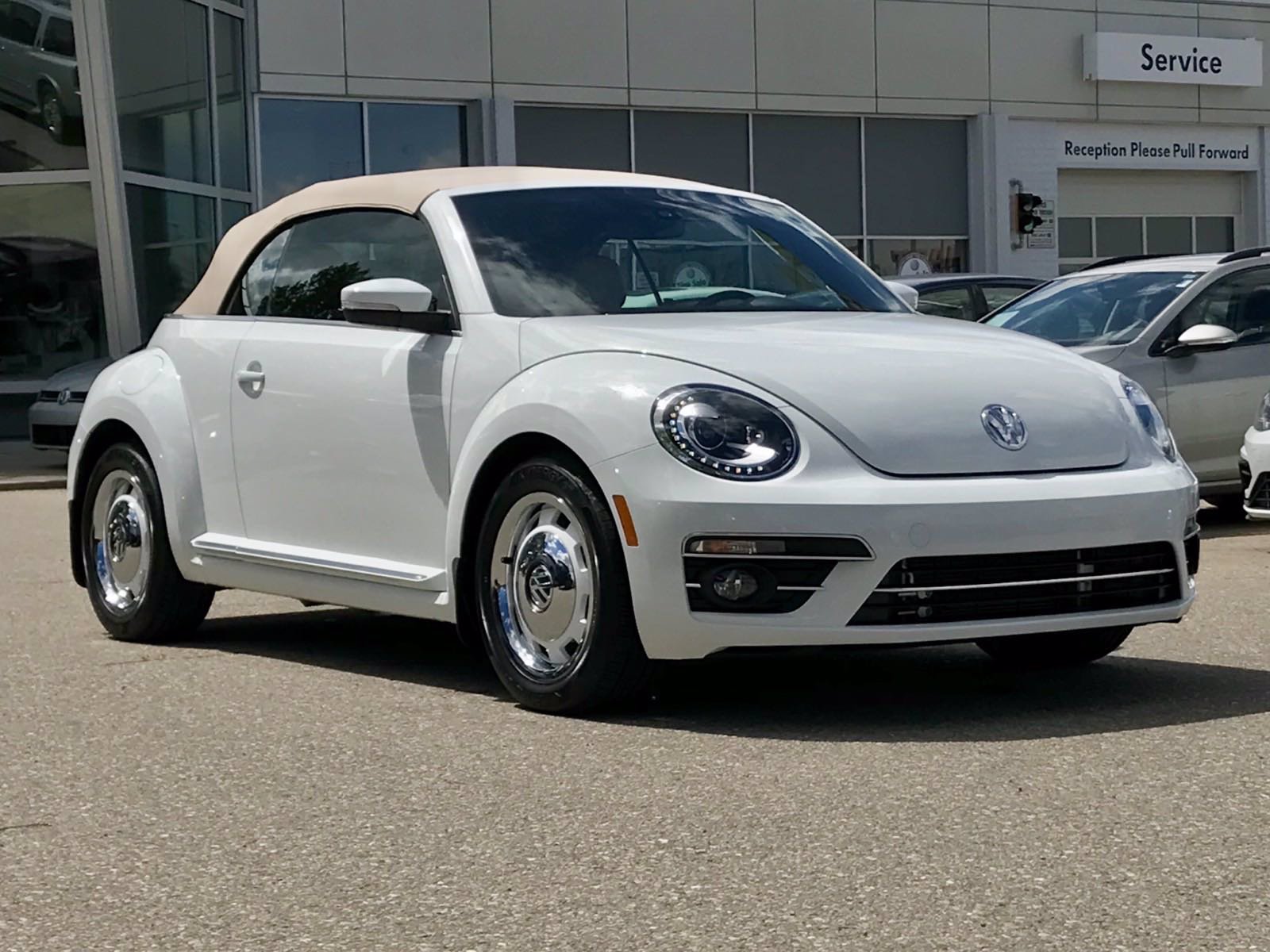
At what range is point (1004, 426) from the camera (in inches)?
230

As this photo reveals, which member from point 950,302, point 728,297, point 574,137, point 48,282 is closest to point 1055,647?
point 728,297

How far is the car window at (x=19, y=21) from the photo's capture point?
77.7 feet

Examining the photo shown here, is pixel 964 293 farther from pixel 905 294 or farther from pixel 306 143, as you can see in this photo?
pixel 306 143

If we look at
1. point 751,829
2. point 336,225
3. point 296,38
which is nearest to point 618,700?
point 751,829

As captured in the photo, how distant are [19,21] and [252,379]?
1790 cm

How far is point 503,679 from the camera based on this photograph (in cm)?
609

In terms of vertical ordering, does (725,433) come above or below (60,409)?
above

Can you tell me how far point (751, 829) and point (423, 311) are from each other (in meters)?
2.39

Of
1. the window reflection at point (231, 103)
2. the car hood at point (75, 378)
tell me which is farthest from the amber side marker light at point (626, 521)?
the window reflection at point (231, 103)

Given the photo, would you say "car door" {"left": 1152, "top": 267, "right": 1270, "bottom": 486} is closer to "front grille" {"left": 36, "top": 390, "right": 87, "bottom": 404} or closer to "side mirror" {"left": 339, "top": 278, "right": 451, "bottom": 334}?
"side mirror" {"left": 339, "top": 278, "right": 451, "bottom": 334}

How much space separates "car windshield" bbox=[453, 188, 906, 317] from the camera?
21.4 feet

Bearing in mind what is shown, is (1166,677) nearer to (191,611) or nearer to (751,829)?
(751,829)

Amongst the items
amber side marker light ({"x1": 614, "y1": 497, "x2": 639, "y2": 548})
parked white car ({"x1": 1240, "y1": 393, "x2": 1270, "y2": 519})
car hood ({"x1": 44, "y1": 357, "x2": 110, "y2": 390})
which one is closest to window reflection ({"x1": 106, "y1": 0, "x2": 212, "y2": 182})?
car hood ({"x1": 44, "y1": 357, "x2": 110, "y2": 390})

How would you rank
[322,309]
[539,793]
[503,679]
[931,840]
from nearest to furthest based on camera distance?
[931,840]
[539,793]
[503,679]
[322,309]
